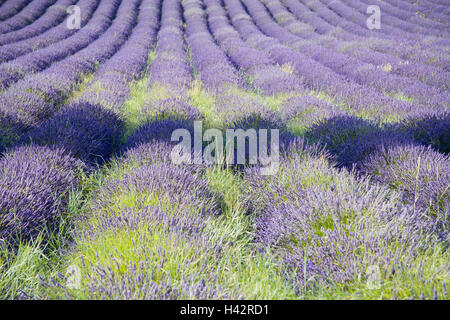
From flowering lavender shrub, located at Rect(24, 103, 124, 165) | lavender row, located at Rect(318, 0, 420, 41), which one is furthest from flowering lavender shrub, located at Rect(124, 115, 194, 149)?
lavender row, located at Rect(318, 0, 420, 41)

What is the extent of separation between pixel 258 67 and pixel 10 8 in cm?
1341

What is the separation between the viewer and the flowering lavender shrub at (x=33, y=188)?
1684mm

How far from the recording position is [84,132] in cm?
300

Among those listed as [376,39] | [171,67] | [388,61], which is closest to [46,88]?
[171,67]

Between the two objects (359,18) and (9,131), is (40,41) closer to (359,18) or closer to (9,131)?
(9,131)

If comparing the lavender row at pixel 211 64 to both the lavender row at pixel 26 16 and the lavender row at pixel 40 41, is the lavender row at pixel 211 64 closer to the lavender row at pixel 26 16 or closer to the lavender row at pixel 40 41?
the lavender row at pixel 40 41

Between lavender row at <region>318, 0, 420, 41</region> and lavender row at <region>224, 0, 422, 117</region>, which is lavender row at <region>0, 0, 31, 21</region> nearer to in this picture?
lavender row at <region>224, 0, 422, 117</region>

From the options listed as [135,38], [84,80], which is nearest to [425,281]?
[84,80]

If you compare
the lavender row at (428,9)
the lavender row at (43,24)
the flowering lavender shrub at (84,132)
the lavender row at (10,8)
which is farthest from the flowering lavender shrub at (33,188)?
the lavender row at (428,9)

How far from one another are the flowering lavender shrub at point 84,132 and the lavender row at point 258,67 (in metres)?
2.93

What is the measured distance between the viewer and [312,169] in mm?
2197

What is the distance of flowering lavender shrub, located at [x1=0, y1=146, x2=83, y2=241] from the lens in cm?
168

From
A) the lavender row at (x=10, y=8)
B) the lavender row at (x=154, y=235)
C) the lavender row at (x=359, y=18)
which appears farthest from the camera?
the lavender row at (x=10, y=8)

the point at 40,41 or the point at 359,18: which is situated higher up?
the point at 359,18
